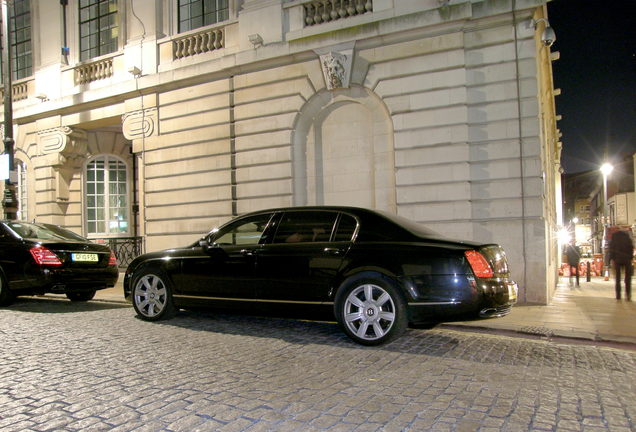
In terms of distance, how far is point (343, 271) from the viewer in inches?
217

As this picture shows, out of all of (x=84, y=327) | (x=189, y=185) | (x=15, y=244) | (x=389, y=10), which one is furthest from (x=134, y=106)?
(x=84, y=327)

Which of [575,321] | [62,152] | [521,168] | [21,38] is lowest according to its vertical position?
[575,321]

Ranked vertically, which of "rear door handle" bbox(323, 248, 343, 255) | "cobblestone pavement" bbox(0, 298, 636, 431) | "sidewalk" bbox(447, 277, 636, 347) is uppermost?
"rear door handle" bbox(323, 248, 343, 255)

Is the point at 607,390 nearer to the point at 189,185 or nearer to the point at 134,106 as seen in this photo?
the point at 189,185

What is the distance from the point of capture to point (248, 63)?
492 inches

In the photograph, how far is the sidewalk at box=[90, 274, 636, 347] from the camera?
624 cm

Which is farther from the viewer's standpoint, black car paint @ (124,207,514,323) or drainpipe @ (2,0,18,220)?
drainpipe @ (2,0,18,220)

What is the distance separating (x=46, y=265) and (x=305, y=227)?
482 centimetres

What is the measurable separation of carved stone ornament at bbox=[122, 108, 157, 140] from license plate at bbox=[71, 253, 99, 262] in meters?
6.18

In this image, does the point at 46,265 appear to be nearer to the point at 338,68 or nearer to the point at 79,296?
the point at 79,296

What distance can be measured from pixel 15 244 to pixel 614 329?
9.41m

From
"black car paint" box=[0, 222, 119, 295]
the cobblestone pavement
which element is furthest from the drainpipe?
the cobblestone pavement

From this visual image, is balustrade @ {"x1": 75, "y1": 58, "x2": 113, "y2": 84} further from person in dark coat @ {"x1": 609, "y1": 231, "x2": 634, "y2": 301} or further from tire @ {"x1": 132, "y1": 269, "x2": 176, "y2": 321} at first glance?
person in dark coat @ {"x1": 609, "y1": 231, "x2": 634, "y2": 301}

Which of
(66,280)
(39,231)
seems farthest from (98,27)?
(66,280)
